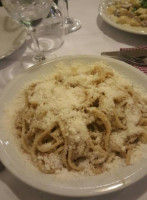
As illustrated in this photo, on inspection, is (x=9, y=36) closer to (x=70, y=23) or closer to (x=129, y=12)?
(x=70, y=23)

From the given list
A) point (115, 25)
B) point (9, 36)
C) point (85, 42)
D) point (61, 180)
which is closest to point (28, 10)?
point (9, 36)

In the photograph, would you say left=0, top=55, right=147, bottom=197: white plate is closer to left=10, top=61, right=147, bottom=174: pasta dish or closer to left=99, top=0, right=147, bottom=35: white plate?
left=10, top=61, right=147, bottom=174: pasta dish

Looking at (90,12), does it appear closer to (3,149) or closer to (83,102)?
(83,102)

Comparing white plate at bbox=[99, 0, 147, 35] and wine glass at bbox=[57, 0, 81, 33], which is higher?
white plate at bbox=[99, 0, 147, 35]

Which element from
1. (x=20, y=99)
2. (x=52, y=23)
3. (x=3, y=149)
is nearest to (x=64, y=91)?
(x=20, y=99)

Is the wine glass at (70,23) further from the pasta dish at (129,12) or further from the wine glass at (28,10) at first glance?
the wine glass at (28,10)

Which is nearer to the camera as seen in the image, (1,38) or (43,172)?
(43,172)

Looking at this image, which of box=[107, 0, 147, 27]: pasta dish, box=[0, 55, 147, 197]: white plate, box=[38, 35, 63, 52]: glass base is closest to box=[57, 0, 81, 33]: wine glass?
box=[38, 35, 63, 52]: glass base
